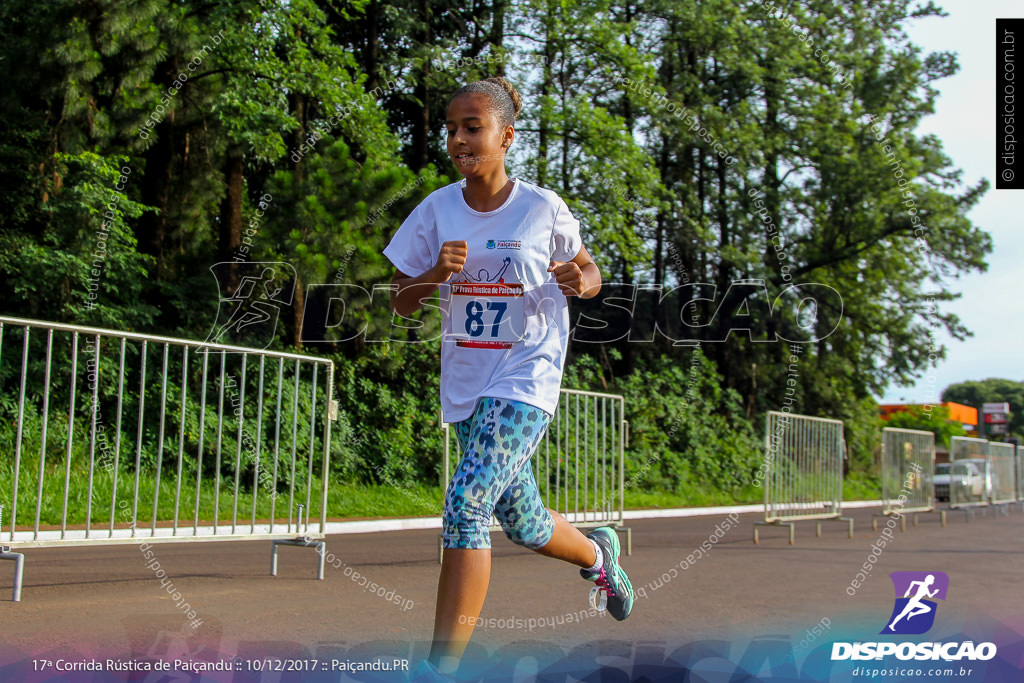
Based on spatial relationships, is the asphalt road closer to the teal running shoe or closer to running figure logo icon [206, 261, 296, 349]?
the teal running shoe

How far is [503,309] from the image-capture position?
11.0 feet

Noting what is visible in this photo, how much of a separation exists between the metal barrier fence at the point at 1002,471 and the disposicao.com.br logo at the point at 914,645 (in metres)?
19.8

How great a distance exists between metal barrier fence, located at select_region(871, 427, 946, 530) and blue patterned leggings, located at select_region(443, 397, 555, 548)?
1310 cm

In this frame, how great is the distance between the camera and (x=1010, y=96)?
7227mm

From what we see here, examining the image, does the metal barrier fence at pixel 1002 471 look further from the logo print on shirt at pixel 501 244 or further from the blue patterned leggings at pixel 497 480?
the logo print on shirt at pixel 501 244

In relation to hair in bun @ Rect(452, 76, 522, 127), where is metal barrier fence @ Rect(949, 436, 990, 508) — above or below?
below

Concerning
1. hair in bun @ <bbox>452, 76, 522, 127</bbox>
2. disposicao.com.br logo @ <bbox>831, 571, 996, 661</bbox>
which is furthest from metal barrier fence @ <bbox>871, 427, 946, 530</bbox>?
hair in bun @ <bbox>452, 76, 522, 127</bbox>

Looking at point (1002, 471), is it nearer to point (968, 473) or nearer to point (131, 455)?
point (968, 473)

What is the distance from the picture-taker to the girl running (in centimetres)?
318

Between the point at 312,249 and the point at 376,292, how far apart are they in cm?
127

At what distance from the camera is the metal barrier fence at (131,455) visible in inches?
228

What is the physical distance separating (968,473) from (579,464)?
57.0ft

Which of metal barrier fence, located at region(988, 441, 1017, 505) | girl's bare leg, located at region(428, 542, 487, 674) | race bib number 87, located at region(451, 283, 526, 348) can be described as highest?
race bib number 87, located at region(451, 283, 526, 348)

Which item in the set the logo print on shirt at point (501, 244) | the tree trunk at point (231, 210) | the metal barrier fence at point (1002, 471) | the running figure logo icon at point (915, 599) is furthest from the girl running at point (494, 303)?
the metal barrier fence at point (1002, 471)
